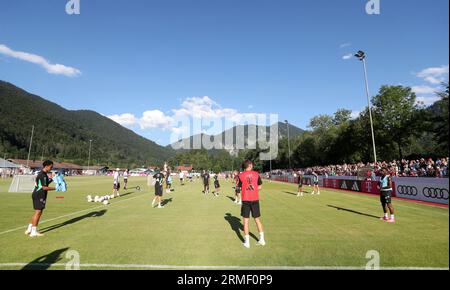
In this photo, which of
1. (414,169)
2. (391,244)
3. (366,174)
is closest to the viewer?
(391,244)

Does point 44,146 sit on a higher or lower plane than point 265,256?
higher

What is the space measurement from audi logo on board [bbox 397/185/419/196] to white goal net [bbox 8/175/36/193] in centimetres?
3230

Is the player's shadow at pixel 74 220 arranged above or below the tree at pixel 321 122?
below

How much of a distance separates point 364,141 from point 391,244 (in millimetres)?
57719

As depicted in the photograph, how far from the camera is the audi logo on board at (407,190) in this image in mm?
20434

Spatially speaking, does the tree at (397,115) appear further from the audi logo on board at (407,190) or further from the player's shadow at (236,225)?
the player's shadow at (236,225)

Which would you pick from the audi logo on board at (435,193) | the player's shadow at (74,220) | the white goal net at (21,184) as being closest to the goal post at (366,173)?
the audi logo on board at (435,193)

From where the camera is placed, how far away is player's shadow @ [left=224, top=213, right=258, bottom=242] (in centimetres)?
892

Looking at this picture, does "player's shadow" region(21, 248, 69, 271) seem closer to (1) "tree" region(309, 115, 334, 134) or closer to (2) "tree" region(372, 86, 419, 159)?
(2) "tree" region(372, 86, 419, 159)

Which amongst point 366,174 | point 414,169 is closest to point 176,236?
point 414,169

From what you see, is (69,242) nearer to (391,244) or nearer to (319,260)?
(319,260)

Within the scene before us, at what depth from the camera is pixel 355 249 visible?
7328mm

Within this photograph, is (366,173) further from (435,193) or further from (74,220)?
(74,220)

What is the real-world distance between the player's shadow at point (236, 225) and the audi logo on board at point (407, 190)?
15.3m
